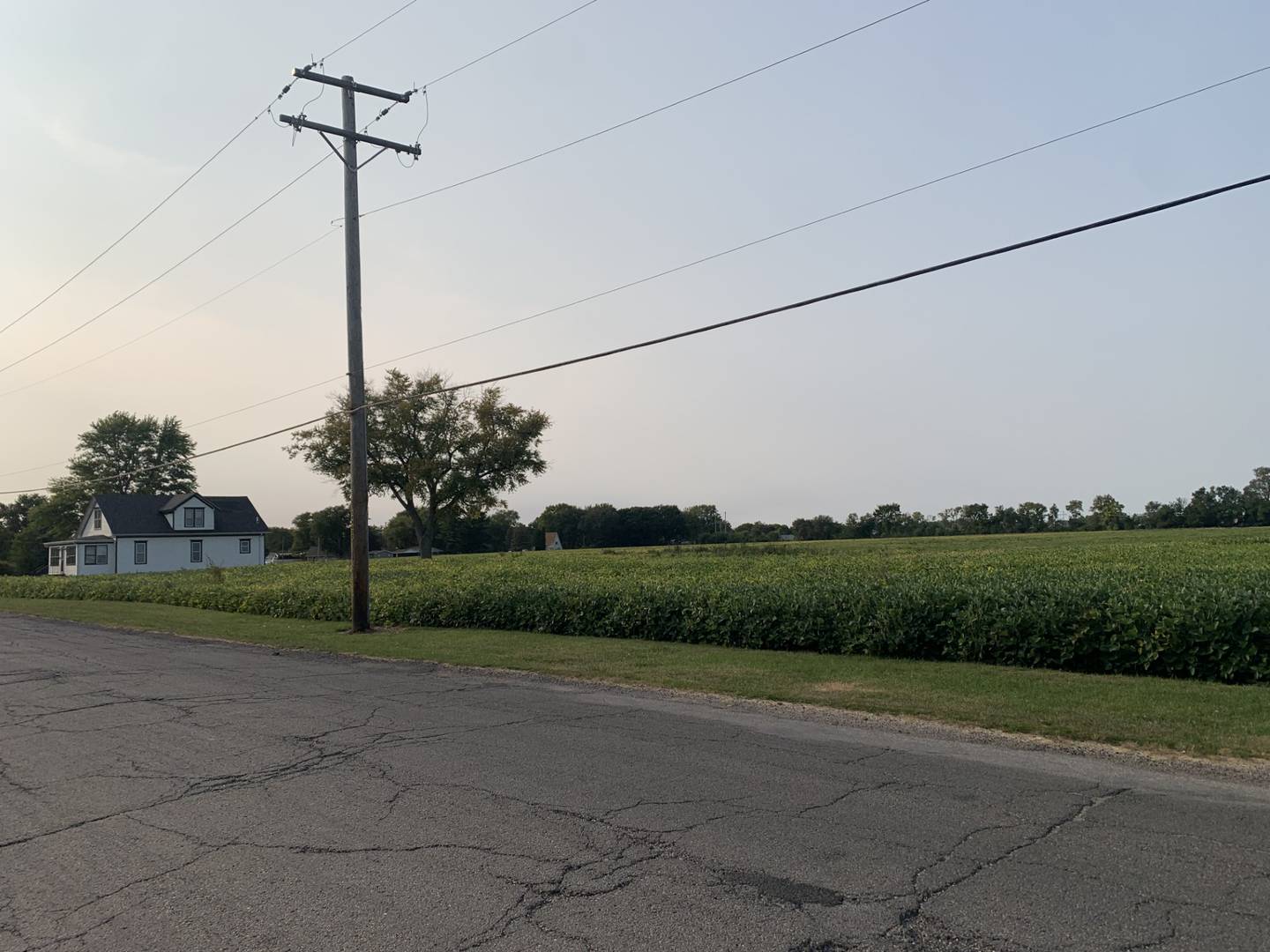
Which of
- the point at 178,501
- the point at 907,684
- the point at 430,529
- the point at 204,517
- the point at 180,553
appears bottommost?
the point at 907,684

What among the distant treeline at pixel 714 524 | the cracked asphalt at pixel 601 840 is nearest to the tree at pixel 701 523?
the distant treeline at pixel 714 524

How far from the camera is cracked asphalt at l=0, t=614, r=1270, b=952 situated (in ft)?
15.1

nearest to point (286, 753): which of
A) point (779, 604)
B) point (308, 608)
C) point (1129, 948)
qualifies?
point (1129, 948)

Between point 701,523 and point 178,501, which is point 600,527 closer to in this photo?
point 701,523

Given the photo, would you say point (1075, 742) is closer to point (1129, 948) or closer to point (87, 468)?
point (1129, 948)

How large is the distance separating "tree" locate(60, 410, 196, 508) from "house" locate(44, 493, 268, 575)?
2419 cm

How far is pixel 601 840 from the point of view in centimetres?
589

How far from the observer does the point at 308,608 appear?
27797 mm

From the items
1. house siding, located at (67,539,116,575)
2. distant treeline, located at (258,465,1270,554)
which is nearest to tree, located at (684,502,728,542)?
distant treeline, located at (258,465,1270,554)

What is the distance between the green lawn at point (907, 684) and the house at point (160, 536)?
175ft

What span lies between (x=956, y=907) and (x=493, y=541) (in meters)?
115

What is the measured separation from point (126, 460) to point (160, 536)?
127ft

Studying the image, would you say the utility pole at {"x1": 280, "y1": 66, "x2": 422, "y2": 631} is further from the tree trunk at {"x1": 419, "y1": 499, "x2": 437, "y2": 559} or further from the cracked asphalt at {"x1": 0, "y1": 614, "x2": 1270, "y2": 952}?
the tree trunk at {"x1": 419, "y1": 499, "x2": 437, "y2": 559}

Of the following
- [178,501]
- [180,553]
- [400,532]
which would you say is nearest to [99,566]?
[180,553]
